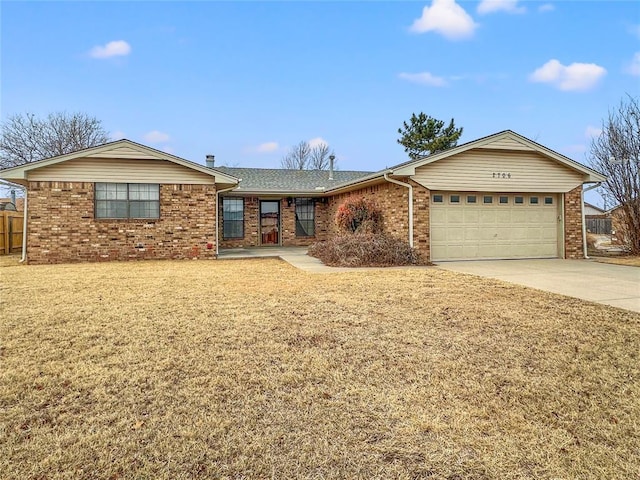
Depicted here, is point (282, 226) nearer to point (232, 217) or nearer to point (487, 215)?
point (232, 217)

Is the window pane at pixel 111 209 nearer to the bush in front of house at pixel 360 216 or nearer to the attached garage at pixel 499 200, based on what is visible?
the bush in front of house at pixel 360 216

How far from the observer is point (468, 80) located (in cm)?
1931

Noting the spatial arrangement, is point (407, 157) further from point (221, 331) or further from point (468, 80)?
point (221, 331)

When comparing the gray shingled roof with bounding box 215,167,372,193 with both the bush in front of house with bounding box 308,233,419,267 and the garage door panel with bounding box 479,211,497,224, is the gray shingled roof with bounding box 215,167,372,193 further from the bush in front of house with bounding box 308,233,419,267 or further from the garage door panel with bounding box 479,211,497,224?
the garage door panel with bounding box 479,211,497,224

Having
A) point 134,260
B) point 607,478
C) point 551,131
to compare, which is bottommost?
point 607,478

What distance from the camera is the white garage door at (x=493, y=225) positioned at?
1212 centimetres

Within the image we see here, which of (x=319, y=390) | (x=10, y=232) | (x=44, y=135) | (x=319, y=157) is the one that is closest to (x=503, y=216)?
(x=319, y=390)

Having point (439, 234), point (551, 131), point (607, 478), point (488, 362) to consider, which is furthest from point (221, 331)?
point (551, 131)

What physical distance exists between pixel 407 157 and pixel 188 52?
66.7 feet

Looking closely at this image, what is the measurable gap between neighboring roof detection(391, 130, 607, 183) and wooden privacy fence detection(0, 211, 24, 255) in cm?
1454

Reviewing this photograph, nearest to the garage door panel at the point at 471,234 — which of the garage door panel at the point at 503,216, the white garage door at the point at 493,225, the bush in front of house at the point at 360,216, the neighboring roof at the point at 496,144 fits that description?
the white garage door at the point at 493,225

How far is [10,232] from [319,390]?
57.2 ft

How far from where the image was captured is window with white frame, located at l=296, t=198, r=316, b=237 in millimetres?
18656

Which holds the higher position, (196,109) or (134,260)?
(196,109)
